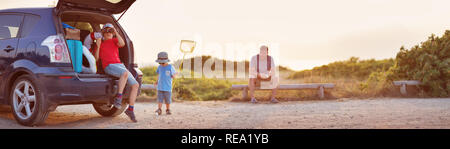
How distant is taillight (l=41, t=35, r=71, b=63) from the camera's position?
5.09 metres

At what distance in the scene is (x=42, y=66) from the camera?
514cm

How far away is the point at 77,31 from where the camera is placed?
5629 millimetres

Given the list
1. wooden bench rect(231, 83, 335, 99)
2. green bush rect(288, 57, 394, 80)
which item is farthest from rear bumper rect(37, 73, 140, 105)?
green bush rect(288, 57, 394, 80)

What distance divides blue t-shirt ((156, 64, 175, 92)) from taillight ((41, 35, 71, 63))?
7.78 feet

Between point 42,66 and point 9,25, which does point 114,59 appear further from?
point 9,25

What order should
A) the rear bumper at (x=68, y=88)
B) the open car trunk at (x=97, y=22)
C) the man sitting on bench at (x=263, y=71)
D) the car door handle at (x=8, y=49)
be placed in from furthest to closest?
1. the man sitting on bench at (x=263, y=71)
2. the open car trunk at (x=97, y=22)
3. the car door handle at (x=8, y=49)
4. the rear bumper at (x=68, y=88)

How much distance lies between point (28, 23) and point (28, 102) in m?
1.11

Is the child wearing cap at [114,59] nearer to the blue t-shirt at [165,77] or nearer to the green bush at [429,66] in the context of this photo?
the blue t-shirt at [165,77]

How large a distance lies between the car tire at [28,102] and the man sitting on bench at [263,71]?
20.0 ft

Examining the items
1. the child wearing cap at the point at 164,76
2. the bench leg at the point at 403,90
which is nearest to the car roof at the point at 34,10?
the child wearing cap at the point at 164,76

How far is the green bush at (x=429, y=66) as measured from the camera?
37.3 feet

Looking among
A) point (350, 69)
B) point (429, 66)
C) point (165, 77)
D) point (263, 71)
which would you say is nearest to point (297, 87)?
point (263, 71)
